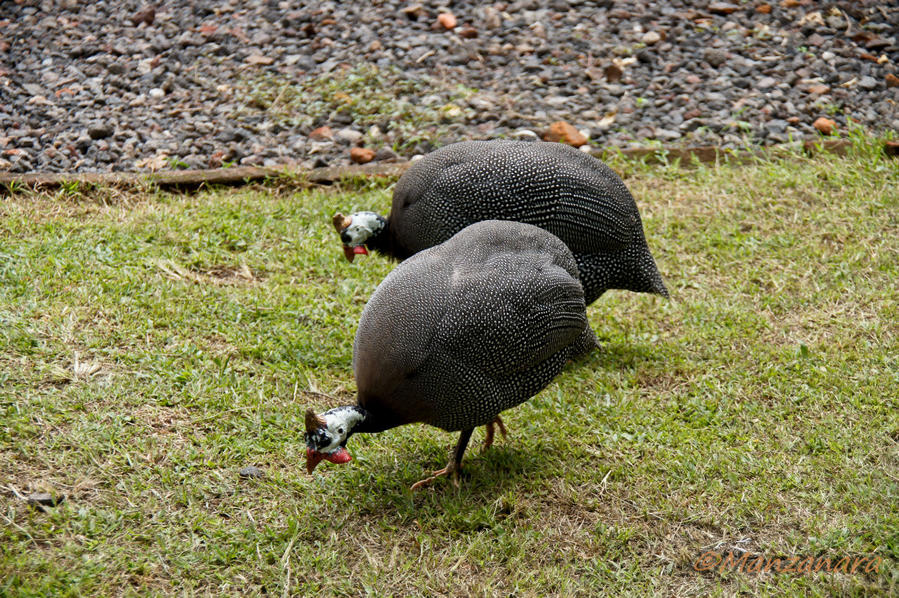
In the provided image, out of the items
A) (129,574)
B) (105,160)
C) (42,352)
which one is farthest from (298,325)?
(105,160)

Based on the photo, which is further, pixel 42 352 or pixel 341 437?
pixel 42 352

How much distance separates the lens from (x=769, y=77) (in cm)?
586

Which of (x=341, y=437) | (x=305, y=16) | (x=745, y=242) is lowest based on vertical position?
(x=745, y=242)

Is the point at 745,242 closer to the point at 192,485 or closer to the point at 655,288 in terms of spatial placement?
the point at 655,288

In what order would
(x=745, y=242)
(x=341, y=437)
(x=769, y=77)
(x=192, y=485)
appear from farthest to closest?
1. (x=769, y=77)
2. (x=745, y=242)
3. (x=192, y=485)
4. (x=341, y=437)

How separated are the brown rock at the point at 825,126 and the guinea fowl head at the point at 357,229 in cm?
305

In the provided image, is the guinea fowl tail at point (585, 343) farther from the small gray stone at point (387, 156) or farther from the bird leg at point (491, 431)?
the small gray stone at point (387, 156)

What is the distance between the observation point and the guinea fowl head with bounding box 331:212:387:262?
3.94 metres

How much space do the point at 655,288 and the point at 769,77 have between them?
8.91 ft

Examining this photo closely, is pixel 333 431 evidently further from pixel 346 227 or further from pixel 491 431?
pixel 346 227

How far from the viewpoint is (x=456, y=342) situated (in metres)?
2.95

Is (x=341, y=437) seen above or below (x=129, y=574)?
above

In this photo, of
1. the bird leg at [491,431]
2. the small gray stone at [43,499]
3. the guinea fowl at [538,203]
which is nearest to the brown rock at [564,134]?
the guinea fowl at [538,203]

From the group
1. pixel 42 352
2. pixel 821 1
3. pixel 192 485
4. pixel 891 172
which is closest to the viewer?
pixel 192 485
